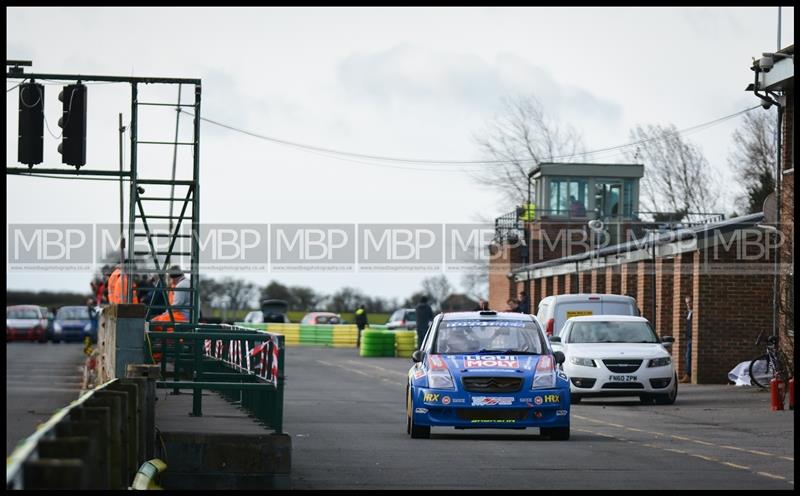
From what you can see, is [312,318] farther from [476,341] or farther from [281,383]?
[281,383]

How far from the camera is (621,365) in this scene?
2617 cm

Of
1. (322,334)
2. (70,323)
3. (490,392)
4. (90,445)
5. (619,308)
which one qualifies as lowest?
(322,334)

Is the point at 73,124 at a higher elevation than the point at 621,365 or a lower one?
higher

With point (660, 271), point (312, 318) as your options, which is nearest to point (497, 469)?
point (660, 271)

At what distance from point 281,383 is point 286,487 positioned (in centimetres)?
107

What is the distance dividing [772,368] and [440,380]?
39.7 ft

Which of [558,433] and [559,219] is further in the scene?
[559,219]

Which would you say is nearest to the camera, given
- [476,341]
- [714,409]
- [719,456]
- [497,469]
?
[497,469]

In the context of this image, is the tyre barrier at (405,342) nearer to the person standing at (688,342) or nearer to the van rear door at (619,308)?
the person standing at (688,342)

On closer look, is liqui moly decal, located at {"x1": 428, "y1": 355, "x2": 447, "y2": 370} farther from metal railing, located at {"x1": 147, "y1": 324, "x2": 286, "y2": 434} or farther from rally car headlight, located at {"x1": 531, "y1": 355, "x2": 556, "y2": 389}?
metal railing, located at {"x1": 147, "y1": 324, "x2": 286, "y2": 434}

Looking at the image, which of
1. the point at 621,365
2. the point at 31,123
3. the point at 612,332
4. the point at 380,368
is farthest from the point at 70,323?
the point at 31,123

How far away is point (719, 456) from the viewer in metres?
16.1

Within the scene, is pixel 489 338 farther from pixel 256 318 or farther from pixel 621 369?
pixel 256 318

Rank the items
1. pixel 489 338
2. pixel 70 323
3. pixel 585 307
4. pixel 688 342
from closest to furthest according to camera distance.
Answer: pixel 489 338
pixel 585 307
pixel 688 342
pixel 70 323
